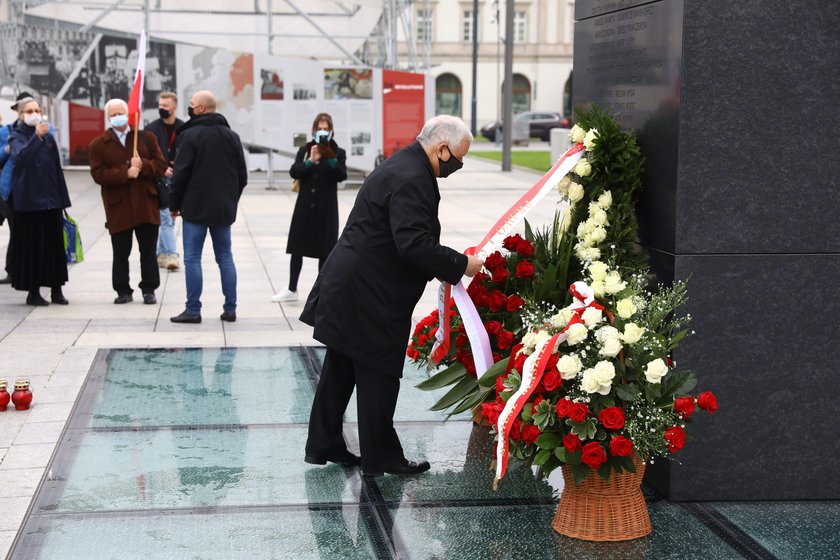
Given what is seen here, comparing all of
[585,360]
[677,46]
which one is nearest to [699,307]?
[585,360]

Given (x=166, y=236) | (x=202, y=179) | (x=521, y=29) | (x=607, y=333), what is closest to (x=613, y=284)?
(x=607, y=333)

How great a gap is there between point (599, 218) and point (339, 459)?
5.41ft

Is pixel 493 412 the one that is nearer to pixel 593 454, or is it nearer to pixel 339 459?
pixel 593 454

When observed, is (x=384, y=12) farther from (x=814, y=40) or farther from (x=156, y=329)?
Answer: (x=814, y=40)

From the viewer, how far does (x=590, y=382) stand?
14.0 feet

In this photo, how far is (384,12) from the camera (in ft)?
96.3

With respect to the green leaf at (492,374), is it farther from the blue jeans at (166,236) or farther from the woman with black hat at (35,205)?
the blue jeans at (166,236)

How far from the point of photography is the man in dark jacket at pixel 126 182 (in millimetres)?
9938

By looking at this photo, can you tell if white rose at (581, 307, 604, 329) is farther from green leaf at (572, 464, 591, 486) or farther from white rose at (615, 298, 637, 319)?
green leaf at (572, 464, 591, 486)

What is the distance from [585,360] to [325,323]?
1291mm

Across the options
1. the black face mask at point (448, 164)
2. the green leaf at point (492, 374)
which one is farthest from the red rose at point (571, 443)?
the black face mask at point (448, 164)

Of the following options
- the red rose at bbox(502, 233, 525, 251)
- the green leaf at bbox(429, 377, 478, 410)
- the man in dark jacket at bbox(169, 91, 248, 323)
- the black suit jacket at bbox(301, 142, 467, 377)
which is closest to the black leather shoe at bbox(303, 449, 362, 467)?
the green leaf at bbox(429, 377, 478, 410)

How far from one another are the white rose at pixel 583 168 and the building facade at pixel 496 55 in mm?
72298

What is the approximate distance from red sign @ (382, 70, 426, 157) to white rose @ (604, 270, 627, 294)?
20.5 meters
